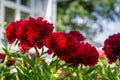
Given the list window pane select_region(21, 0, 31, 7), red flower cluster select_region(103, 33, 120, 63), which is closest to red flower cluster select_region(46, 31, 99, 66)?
red flower cluster select_region(103, 33, 120, 63)

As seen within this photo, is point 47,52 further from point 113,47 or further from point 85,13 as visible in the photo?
point 85,13

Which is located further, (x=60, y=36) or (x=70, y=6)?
(x=70, y=6)

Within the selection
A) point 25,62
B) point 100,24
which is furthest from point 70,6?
point 25,62

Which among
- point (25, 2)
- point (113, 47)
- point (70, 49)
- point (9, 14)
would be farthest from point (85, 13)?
point (70, 49)

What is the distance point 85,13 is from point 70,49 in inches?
565

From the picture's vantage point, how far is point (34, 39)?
140 cm

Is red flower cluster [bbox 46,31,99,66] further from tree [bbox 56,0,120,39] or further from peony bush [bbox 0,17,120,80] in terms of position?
tree [bbox 56,0,120,39]

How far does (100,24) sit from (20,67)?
16207mm

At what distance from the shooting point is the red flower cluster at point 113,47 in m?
1.59

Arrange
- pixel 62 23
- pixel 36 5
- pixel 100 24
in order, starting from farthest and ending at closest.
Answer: pixel 100 24, pixel 62 23, pixel 36 5

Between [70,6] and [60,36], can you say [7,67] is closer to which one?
[60,36]

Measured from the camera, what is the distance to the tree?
15453 mm

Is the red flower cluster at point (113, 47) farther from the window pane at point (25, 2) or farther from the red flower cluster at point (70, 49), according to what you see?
the window pane at point (25, 2)

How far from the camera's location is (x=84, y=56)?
142 cm
